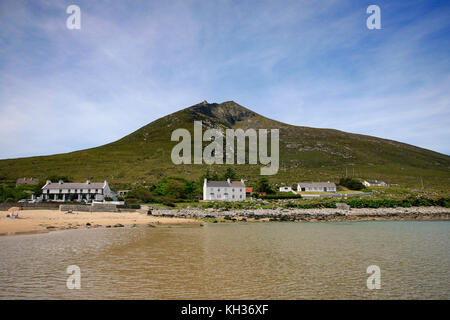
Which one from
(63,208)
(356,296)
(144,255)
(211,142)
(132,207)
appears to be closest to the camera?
(356,296)

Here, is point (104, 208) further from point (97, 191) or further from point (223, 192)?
point (223, 192)

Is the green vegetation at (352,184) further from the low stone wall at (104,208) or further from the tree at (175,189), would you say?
the low stone wall at (104,208)

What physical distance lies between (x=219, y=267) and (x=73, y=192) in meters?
69.7

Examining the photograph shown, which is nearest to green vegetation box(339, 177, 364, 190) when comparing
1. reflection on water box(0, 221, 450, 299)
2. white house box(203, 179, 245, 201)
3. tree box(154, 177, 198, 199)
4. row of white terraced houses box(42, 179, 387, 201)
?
row of white terraced houses box(42, 179, 387, 201)

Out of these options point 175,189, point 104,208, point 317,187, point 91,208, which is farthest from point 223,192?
point 91,208

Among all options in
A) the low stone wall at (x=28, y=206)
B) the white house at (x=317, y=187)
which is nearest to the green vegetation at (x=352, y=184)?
the white house at (x=317, y=187)

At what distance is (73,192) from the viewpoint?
7456cm

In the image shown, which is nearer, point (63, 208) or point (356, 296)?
point (356, 296)

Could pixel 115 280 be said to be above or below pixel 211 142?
below

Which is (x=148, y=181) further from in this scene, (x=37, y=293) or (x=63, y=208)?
(x=37, y=293)
